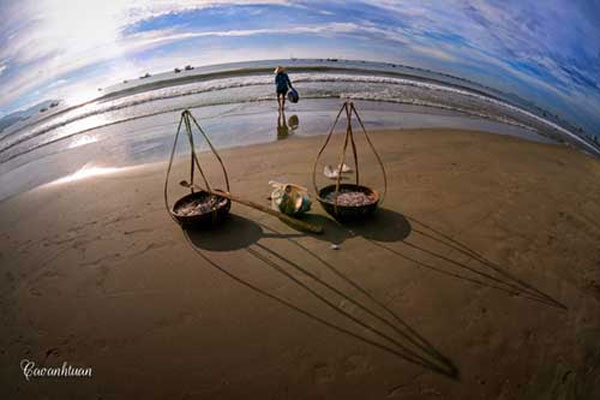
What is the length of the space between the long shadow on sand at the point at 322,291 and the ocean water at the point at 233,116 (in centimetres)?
535

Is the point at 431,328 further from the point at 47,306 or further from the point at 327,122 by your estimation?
the point at 327,122

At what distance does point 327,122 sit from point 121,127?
8724 millimetres

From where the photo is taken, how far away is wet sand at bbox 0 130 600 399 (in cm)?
380

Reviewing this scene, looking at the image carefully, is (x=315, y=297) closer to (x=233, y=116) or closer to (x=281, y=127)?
(x=281, y=127)

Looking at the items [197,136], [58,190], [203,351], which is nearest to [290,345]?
[203,351]

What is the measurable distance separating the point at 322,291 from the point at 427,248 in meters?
1.97

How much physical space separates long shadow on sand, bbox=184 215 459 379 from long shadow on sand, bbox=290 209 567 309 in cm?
86

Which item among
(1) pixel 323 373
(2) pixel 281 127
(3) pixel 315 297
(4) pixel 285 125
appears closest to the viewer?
(1) pixel 323 373

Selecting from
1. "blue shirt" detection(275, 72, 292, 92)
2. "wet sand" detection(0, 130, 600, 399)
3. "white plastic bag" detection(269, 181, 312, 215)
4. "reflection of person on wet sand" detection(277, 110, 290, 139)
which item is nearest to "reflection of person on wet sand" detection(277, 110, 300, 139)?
"reflection of person on wet sand" detection(277, 110, 290, 139)

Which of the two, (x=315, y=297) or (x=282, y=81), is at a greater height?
(x=282, y=81)

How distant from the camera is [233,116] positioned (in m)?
15.6

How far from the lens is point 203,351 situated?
13.6 ft

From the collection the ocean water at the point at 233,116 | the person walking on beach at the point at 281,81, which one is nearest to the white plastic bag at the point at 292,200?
the ocean water at the point at 233,116

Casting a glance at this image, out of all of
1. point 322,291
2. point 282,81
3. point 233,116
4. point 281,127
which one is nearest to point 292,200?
point 322,291
